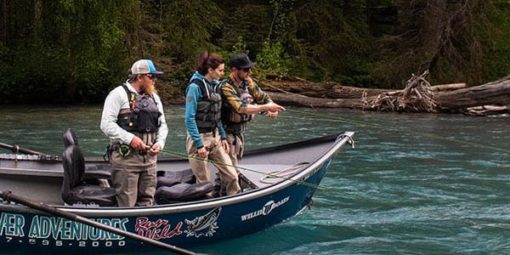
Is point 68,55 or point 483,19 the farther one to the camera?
point 483,19

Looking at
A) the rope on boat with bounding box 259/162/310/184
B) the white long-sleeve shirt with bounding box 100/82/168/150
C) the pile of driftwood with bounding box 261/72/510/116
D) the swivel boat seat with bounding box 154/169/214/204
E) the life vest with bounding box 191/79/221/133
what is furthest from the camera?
the pile of driftwood with bounding box 261/72/510/116

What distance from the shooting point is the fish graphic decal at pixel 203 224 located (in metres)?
6.72

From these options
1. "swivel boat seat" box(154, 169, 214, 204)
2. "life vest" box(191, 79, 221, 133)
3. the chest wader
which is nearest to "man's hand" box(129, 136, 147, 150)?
the chest wader

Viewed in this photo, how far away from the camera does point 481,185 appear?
10.4 m

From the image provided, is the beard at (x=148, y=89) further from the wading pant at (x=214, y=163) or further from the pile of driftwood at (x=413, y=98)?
the pile of driftwood at (x=413, y=98)

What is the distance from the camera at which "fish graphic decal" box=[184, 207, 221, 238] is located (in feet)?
22.1

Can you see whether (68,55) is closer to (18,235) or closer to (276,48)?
(276,48)

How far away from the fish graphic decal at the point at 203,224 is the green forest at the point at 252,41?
15270 mm

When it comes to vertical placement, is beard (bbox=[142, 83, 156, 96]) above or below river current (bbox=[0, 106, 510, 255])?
above

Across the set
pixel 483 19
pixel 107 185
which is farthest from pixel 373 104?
pixel 107 185

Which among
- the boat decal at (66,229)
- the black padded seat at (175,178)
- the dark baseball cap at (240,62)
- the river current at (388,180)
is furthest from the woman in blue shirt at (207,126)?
the boat decal at (66,229)

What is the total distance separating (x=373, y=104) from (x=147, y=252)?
→ 1461cm

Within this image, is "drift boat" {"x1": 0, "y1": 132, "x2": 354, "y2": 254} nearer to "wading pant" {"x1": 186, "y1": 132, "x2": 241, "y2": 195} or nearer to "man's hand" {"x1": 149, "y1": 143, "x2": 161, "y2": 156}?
"wading pant" {"x1": 186, "y1": 132, "x2": 241, "y2": 195}

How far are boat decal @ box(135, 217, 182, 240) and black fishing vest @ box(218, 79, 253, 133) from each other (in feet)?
4.34
